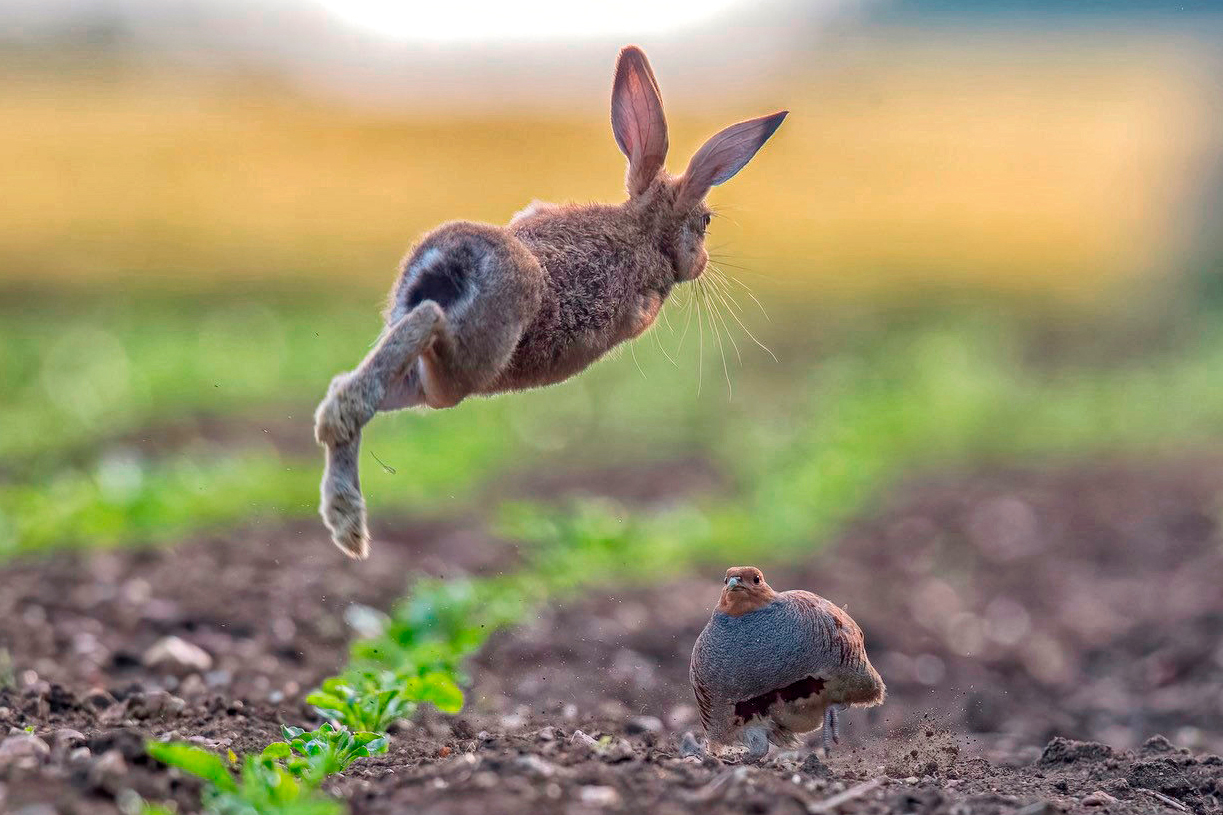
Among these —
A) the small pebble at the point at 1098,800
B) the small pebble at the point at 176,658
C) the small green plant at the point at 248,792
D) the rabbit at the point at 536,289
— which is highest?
the rabbit at the point at 536,289

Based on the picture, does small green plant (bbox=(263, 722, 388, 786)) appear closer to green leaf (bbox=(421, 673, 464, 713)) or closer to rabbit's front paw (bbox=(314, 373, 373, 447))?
green leaf (bbox=(421, 673, 464, 713))

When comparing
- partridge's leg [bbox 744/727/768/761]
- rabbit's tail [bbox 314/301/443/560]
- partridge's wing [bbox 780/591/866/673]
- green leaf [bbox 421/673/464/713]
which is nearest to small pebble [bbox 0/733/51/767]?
rabbit's tail [bbox 314/301/443/560]

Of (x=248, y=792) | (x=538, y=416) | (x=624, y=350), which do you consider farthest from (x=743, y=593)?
(x=538, y=416)

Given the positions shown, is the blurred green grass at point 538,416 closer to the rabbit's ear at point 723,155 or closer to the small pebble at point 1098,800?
the rabbit's ear at point 723,155

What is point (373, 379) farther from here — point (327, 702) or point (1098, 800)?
point (1098, 800)

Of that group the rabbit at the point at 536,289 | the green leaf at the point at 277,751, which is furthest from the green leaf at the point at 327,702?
the rabbit at the point at 536,289

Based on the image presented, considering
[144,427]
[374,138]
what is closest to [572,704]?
[144,427]
